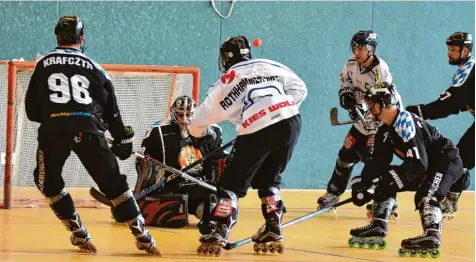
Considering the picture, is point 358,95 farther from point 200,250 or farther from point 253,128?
point 200,250

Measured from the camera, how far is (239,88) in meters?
5.54

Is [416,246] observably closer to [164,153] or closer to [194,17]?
[164,153]

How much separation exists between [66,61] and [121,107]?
360cm

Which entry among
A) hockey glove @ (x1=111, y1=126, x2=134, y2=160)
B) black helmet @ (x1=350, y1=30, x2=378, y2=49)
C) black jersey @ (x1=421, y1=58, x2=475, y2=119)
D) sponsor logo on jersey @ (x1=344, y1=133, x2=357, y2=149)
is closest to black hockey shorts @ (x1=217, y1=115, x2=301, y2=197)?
hockey glove @ (x1=111, y1=126, x2=134, y2=160)

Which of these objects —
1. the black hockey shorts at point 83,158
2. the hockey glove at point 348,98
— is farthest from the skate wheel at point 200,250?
the hockey glove at point 348,98

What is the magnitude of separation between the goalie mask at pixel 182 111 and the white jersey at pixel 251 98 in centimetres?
144

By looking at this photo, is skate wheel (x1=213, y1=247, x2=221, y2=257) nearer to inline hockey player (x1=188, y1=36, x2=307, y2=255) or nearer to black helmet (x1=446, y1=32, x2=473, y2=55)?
inline hockey player (x1=188, y1=36, x2=307, y2=255)

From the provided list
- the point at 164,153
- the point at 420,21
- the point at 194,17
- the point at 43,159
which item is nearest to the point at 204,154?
the point at 164,153

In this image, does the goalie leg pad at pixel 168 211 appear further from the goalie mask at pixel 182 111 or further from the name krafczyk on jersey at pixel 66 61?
the name krafczyk on jersey at pixel 66 61

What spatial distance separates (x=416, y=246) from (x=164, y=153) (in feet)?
6.98

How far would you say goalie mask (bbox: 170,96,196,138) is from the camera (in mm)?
7117

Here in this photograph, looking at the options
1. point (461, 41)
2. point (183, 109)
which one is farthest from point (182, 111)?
point (461, 41)

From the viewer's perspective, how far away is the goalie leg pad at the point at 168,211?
6.84 metres

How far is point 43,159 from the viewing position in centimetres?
534
